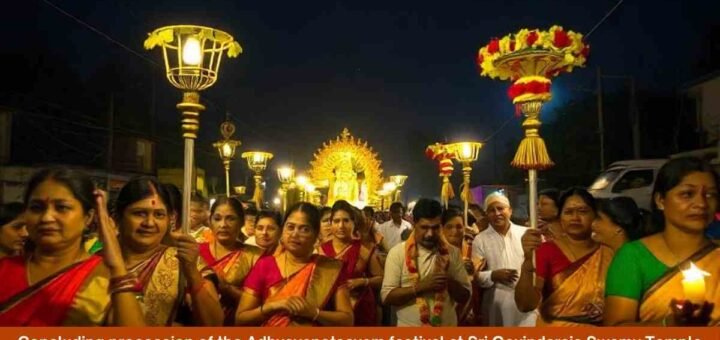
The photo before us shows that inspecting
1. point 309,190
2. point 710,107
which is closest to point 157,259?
point 710,107

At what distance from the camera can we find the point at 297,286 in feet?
12.9

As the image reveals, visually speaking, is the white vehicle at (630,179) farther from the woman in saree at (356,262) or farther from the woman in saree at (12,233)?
the woman in saree at (12,233)

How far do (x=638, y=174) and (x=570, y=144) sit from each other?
922cm

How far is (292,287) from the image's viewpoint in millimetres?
3920

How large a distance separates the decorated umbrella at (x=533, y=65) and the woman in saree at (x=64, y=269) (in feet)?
10.7

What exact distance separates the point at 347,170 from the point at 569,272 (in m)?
22.1

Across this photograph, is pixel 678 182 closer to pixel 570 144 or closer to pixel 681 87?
pixel 681 87

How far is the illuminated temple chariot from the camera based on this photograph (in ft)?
83.9

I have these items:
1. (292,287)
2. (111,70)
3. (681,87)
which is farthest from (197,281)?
(111,70)

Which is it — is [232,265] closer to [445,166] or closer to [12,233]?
[12,233]

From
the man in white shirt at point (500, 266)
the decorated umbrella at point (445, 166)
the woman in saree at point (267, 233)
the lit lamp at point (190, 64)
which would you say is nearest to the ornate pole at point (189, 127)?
the lit lamp at point (190, 64)

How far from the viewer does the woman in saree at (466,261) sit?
5.26 metres
